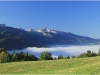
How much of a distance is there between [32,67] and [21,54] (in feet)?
121

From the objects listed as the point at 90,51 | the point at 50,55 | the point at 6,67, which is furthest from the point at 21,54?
the point at 6,67

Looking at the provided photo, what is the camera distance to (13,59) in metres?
71.1

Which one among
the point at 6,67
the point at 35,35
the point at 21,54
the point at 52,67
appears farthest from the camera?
the point at 35,35

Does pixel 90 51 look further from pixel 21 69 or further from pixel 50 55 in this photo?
pixel 21 69

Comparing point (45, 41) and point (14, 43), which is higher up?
point (45, 41)

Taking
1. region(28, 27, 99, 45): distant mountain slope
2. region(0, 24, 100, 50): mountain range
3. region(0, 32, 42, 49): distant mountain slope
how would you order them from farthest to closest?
region(28, 27, 99, 45): distant mountain slope → region(0, 24, 100, 50): mountain range → region(0, 32, 42, 49): distant mountain slope

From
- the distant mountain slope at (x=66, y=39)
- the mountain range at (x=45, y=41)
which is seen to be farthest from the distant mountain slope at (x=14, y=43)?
the distant mountain slope at (x=66, y=39)

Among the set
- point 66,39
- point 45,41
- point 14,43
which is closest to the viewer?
point 14,43

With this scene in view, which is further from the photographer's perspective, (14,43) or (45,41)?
(45,41)

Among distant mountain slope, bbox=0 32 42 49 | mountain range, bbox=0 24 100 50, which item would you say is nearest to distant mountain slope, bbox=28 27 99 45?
mountain range, bbox=0 24 100 50

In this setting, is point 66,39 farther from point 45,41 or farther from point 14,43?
point 14,43

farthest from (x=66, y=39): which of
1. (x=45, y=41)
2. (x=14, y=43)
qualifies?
(x=14, y=43)

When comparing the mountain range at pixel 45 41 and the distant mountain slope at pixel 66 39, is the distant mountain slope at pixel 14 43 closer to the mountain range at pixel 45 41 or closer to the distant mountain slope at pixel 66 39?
the mountain range at pixel 45 41

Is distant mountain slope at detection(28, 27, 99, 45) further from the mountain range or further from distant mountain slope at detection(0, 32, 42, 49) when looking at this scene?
distant mountain slope at detection(0, 32, 42, 49)
